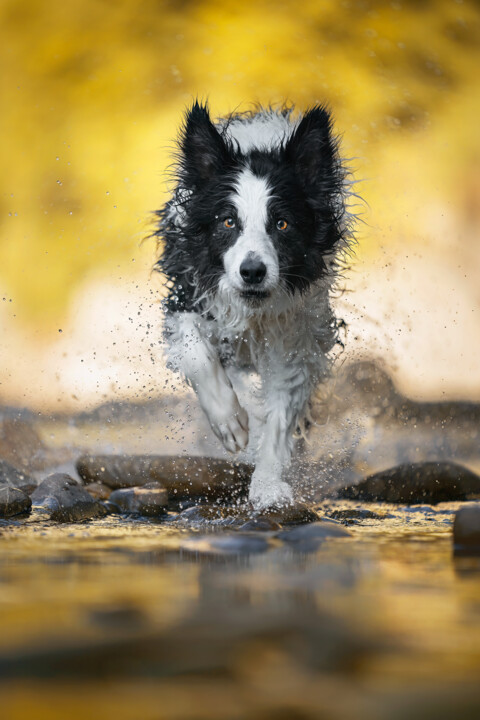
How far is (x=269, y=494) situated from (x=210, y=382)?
575 mm

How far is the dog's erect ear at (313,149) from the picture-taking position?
3.99 meters

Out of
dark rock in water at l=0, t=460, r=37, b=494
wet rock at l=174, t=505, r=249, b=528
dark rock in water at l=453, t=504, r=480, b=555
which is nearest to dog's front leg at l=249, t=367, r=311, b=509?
wet rock at l=174, t=505, r=249, b=528

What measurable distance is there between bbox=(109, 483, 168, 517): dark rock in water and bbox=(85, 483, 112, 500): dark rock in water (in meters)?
0.65

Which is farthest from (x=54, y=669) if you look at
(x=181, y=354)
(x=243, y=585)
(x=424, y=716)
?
(x=181, y=354)

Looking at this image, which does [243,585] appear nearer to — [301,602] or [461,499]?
[301,602]

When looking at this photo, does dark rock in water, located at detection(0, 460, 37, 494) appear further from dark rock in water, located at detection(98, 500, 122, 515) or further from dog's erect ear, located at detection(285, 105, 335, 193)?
dog's erect ear, located at detection(285, 105, 335, 193)

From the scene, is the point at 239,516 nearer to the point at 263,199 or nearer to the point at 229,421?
the point at 229,421

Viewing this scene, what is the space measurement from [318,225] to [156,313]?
109 cm

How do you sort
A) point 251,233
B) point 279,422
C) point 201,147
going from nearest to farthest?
point 251,233 < point 201,147 < point 279,422

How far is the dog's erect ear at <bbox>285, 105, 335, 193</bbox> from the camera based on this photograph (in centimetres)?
399

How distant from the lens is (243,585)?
6.59 ft

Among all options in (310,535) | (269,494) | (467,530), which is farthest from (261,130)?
(467,530)

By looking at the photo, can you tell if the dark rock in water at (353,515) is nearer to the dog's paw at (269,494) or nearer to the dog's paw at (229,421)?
the dog's paw at (269,494)

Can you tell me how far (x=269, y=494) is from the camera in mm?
3861
